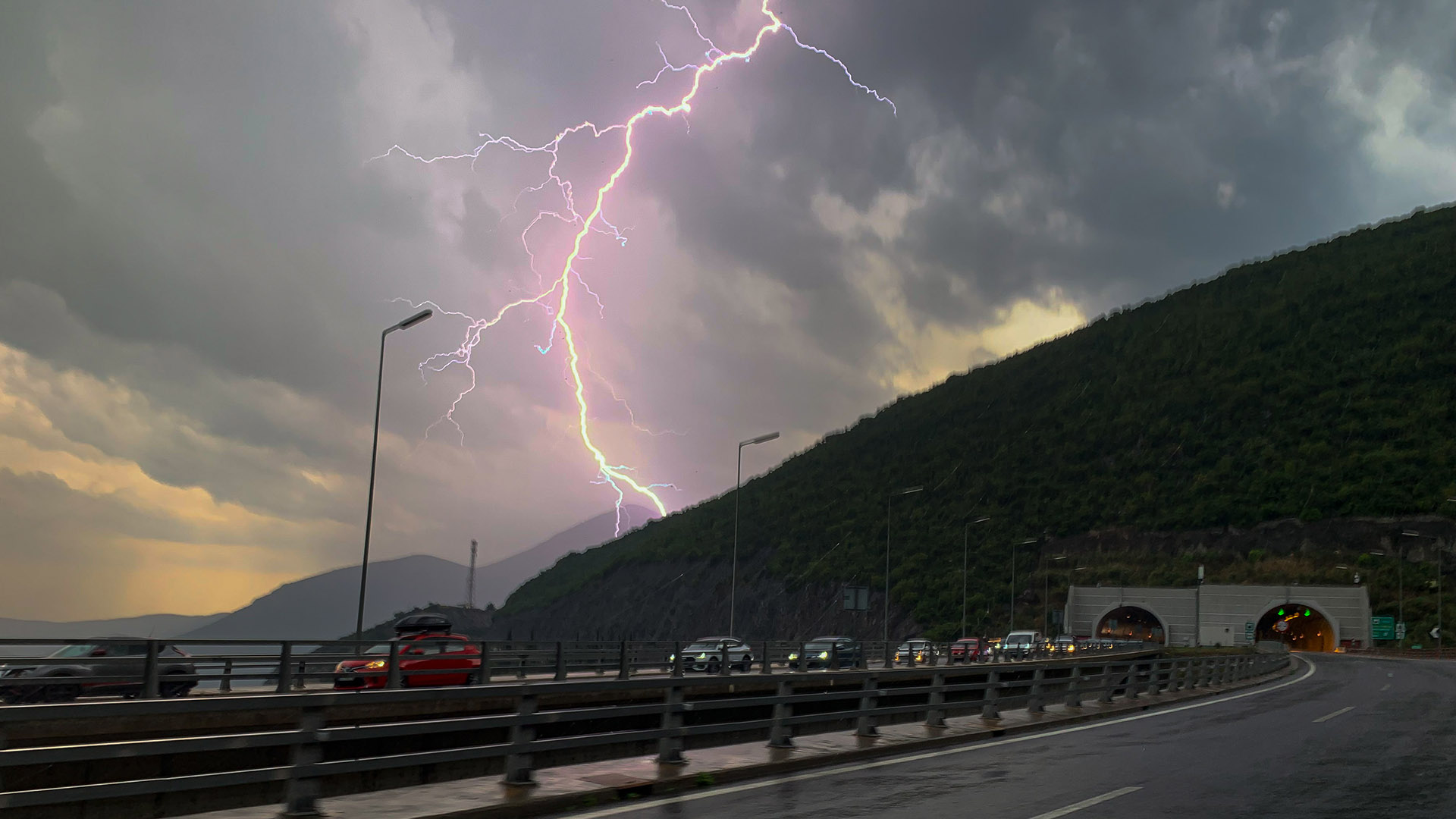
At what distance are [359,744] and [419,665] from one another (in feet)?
20.8

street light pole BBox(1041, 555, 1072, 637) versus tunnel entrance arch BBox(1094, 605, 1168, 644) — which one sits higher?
street light pole BBox(1041, 555, 1072, 637)

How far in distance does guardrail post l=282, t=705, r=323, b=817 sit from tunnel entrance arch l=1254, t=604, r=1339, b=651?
9979 cm

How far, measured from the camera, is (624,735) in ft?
38.9

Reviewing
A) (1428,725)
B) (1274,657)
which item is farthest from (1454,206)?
(1428,725)

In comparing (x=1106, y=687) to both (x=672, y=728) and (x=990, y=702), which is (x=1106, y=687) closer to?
(x=990, y=702)

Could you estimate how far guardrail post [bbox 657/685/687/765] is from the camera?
12.4m

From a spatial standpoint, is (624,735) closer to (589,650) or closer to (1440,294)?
(589,650)

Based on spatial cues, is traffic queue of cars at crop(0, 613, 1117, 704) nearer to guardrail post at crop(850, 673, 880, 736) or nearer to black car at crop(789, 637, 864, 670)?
black car at crop(789, 637, 864, 670)

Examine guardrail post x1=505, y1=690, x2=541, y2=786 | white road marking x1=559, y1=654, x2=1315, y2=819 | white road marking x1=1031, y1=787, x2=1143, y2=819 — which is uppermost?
guardrail post x1=505, y1=690, x2=541, y2=786

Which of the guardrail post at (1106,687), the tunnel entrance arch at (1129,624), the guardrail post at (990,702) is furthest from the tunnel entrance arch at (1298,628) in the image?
the guardrail post at (990,702)

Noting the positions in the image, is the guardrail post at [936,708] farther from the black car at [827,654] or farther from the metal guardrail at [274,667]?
the black car at [827,654]

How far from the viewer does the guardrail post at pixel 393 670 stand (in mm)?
22469

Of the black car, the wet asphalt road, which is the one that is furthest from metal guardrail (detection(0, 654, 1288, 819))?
the black car

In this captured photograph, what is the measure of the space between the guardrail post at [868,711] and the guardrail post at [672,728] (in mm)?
3895
